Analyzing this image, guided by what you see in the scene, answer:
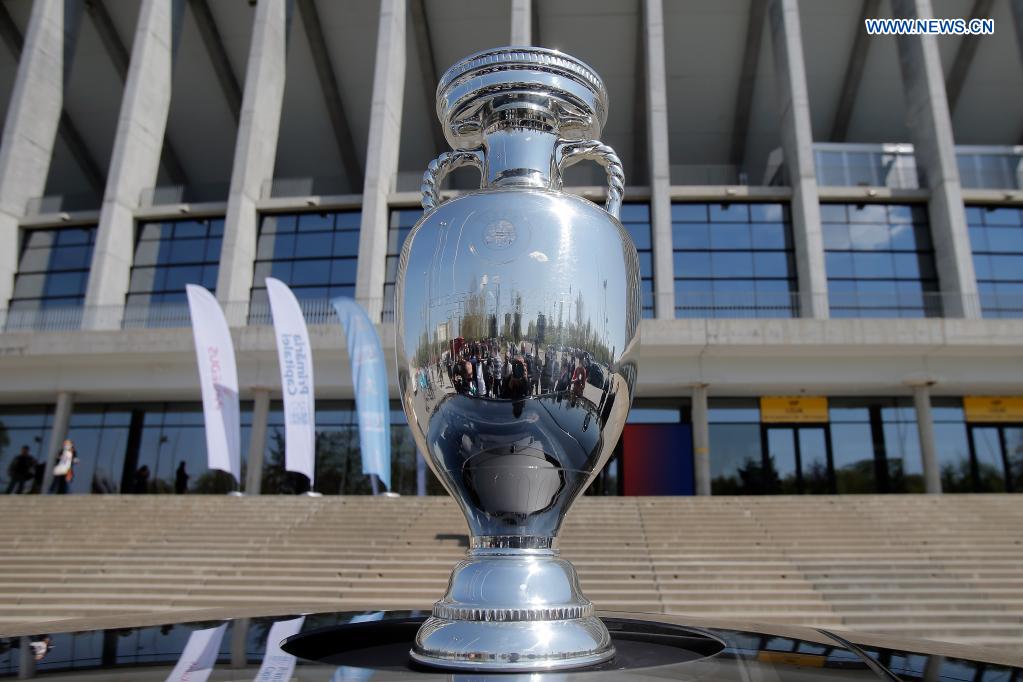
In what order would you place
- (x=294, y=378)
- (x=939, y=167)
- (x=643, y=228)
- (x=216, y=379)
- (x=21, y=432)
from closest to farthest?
(x=294, y=378) → (x=216, y=379) → (x=939, y=167) → (x=643, y=228) → (x=21, y=432)

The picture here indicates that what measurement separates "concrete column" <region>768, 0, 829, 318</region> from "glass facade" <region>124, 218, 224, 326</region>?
795 inches

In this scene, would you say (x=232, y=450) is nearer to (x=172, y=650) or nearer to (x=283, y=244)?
(x=283, y=244)

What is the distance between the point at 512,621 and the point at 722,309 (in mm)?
24384

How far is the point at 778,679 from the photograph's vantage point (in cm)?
176

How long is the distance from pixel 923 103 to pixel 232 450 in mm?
23844

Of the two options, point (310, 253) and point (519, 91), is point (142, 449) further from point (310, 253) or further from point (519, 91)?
point (519, 91)

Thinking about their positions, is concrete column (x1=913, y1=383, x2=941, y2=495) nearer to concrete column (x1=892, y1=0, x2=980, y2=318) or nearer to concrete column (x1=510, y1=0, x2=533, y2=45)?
concrete column (x1=892, y1=0, x2=980, y2=318)

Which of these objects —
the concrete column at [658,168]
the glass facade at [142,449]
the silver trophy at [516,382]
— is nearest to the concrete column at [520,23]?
the concrete column at [658,168]

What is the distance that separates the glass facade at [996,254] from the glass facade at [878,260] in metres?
1.97

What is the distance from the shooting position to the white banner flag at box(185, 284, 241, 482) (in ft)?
54.0

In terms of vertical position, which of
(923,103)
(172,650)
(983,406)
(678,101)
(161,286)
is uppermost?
(678,101)

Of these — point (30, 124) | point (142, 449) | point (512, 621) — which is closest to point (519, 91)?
point (512, 621)

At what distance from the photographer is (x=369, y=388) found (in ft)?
53.0

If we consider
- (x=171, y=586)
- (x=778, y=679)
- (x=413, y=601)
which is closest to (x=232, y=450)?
(x=171, y=586)
